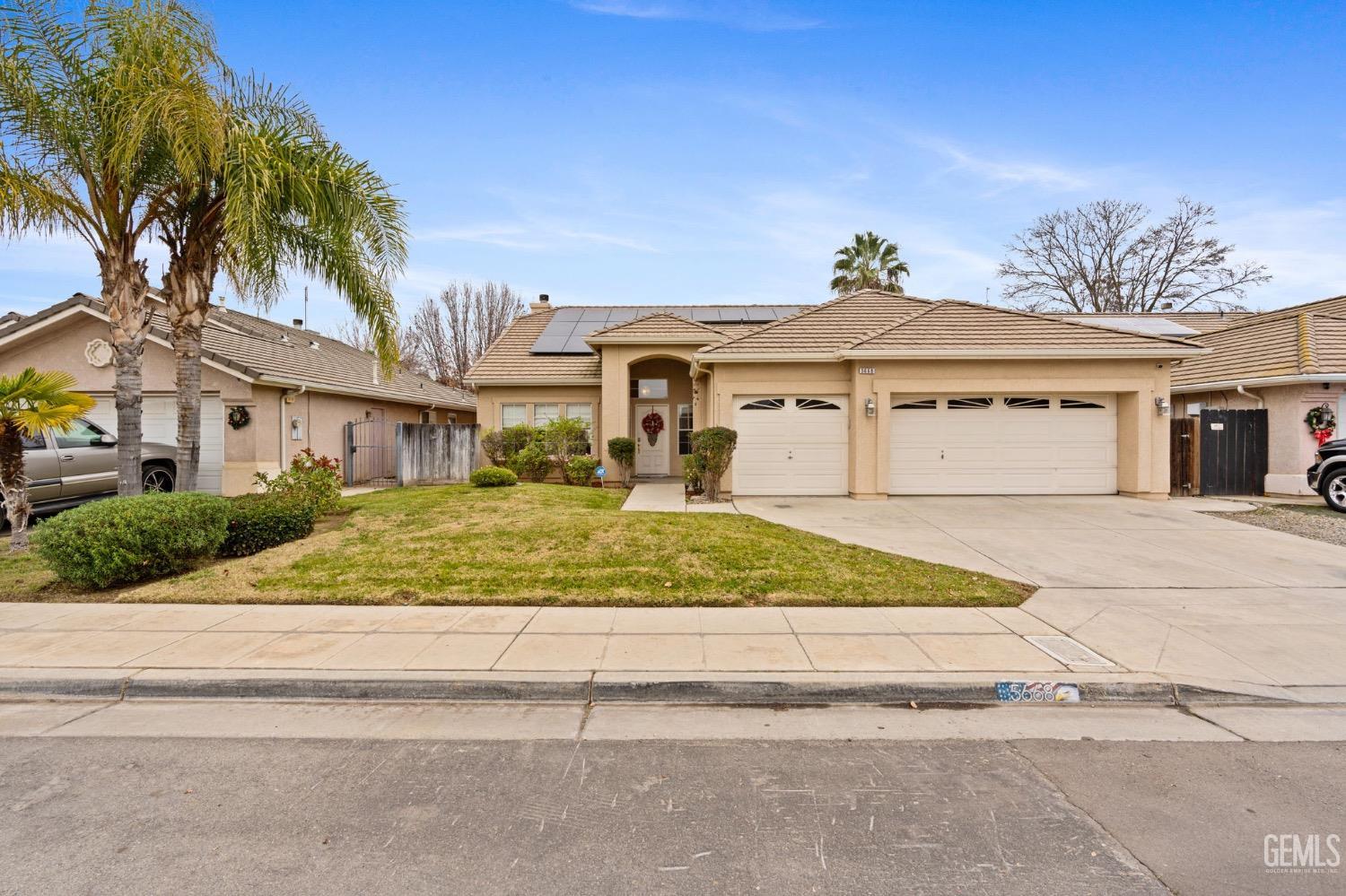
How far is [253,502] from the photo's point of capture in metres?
8.95

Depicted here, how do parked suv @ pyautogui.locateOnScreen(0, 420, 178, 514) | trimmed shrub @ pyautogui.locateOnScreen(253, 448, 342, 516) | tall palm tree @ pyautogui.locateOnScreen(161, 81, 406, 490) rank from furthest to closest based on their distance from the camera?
1. parked suv @ pyautogui.locateOnScreen(0, 420, 178, 514)
2. trimmed shrub @ pyautogui.locateOnScreen(253, 448, 342, 516)
3. tall palm tree @ pyautogui.locateOnScreen(161, 81, 406, 490)

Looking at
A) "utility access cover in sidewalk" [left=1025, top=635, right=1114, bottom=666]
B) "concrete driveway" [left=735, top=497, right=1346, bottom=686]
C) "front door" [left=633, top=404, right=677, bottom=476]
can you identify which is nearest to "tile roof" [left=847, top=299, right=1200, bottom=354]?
"concrete driveway" [left=735, top=497, right=1346, bottom=686]

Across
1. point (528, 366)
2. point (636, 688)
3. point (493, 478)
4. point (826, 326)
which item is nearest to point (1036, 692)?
point (636, 688)

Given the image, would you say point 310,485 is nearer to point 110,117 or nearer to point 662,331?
A: point 110,117

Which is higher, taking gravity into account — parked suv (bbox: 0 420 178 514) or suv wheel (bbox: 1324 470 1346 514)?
parked suv (bbox: 0 420 178 514)

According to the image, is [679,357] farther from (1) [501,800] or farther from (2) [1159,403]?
(1) [501,800]

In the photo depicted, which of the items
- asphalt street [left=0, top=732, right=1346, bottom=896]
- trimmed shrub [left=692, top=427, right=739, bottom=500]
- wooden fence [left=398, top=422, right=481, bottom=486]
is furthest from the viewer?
wooden fence [left=398, top=422, right=481, bottom=486]

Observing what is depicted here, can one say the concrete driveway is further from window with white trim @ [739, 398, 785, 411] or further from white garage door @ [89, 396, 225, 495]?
white garage door @ [89, 396, 225, 495]

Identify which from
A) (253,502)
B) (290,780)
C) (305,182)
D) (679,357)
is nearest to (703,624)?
(290,780)

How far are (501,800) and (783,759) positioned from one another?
1.60 metres

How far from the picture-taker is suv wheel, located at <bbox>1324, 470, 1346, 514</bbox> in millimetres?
12148

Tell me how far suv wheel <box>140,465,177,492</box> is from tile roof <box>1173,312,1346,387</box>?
2323 centimetres

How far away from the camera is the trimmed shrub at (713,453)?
12.8 metres

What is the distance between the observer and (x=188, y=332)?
877cm
